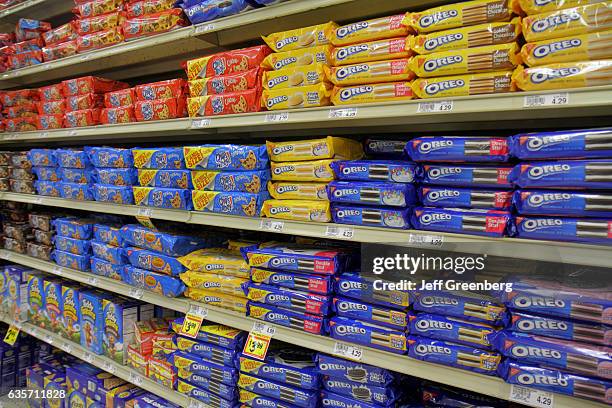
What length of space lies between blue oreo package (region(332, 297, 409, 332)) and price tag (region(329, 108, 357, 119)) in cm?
64

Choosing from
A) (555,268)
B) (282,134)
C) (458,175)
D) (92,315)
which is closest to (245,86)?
(282,134)

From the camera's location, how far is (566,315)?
3.51 feet

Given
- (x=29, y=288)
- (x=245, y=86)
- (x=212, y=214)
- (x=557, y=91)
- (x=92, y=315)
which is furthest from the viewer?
(x=29, y=288)

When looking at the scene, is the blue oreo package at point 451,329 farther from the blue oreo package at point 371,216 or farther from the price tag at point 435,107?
the price tag at point 435,107

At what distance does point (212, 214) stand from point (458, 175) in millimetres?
1006

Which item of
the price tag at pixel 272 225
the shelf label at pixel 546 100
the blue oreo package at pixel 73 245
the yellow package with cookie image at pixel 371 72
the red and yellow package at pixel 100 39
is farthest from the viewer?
the blue oreo package at pixel 73 245

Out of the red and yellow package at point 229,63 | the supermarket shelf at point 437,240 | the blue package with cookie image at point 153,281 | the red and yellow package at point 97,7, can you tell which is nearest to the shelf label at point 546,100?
the supermarket shelf at point 437,240

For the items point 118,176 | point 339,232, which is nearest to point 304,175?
point 339,232

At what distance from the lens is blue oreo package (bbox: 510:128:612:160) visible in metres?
1.02

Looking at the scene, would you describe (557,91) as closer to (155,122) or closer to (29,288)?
(155,122)

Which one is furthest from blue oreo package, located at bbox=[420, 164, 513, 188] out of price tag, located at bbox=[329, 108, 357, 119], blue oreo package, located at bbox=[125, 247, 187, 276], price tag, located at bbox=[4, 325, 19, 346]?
price tag, located at bbox=[4, 325, 19, 346]

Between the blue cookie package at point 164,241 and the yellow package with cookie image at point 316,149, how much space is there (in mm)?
639

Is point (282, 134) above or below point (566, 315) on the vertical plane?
above

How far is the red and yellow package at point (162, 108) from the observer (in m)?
1.91
